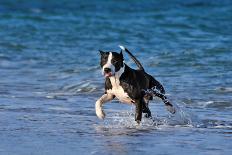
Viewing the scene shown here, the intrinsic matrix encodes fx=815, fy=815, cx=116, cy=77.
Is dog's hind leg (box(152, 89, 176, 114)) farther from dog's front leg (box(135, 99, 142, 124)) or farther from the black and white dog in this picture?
dog's front leg (box(135, 99, 142, 124))

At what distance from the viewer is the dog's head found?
9086 millimetres

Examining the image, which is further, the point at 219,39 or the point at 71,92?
the point at 219,39

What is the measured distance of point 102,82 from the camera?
43.9 ft

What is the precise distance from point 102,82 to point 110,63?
4.21 metres

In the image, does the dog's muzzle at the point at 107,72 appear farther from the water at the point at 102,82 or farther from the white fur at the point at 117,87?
the water at the point at 102,82

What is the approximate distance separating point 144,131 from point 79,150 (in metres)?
1.47

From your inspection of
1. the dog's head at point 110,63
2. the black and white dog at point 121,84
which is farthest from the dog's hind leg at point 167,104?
the dog's head at point 110,63

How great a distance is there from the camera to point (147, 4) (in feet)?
126

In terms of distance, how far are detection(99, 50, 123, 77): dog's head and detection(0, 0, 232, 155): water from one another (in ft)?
2.00

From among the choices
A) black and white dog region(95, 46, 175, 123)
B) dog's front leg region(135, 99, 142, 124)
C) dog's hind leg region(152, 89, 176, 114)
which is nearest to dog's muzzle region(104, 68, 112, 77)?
black and white dog region(95, 46, 175, 123)

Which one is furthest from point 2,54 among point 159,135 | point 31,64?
point 159,135

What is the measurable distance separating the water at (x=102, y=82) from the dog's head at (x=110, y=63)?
0.61 metres

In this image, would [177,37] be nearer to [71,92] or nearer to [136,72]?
[71,92]

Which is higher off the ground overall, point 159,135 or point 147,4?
point 147,4
